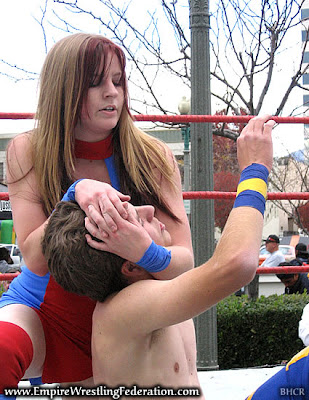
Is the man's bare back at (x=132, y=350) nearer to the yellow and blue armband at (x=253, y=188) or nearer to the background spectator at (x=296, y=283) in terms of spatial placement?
the yellow and blue armband at (x=253, y=188)

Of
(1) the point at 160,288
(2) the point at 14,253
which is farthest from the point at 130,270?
(2) the point at 14,253

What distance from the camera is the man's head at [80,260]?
1.52 m

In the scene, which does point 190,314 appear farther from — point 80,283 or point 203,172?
point 203,172

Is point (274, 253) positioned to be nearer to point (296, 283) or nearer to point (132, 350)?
point (296, 283)

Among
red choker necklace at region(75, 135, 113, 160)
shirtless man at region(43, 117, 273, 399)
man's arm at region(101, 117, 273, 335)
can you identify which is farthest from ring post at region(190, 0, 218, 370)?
man's arm at region(101, 117, 273, 335)

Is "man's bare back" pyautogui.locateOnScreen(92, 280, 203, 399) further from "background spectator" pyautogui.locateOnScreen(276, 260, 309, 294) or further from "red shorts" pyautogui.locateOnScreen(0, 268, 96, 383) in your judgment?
"background spectator" pyautogui.locateOnScreen(276, 260, 309, 294)

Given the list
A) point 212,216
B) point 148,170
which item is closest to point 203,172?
point 212,216

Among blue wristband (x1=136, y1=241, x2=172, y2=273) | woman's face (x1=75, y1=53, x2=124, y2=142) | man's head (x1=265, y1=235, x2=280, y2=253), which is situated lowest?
man's head (x1=265, y1=235, x2=280, y2=253)

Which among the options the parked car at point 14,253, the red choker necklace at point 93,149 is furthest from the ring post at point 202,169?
the parked car at point 14,253

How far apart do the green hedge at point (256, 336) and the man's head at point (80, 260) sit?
3033 mm

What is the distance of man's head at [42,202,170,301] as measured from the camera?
4.98 feet

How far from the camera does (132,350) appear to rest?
1477 millimetres

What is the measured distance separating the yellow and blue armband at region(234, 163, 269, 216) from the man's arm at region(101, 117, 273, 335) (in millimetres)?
16

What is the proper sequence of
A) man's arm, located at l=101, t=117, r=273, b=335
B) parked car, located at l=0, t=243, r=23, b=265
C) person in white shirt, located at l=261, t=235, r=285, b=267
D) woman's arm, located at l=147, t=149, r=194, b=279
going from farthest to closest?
parked car, located at l=0, t=243, r=23, b=265, person in white shirt, located at l=261, t=235, r=285, b=267, woman's arm, located at l=147, t=149, r=194, b=279, man's arm, located at l=101, t=117, r=273, b=335
